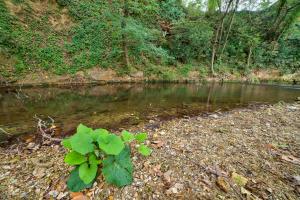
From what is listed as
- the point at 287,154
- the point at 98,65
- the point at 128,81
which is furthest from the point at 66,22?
the point at 287,154

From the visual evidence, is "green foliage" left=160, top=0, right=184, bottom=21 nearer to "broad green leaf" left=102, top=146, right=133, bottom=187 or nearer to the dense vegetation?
the dense vegetation

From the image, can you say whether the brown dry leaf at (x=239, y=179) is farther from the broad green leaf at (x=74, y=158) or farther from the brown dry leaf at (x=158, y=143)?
the broad green leaf at (x=74, y=158)

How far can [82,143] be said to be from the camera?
1726 mm

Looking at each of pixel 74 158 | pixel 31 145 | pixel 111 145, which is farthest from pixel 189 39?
pixel 74 158

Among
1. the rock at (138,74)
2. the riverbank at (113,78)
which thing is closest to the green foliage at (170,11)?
the riverbank at (113,78)

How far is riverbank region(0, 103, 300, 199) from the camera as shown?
1894 millimetres

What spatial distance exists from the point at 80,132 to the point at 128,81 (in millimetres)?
8684

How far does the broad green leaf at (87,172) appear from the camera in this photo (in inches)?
66.8

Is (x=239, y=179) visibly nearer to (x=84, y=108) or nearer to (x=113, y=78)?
(x=84, y=108)

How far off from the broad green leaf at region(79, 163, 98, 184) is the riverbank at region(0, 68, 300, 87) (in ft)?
25.0

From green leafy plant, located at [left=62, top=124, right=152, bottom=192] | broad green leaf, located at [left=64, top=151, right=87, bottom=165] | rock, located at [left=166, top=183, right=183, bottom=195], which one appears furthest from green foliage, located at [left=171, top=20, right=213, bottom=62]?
broad green leaf, located at [left=64, top=151, right=87, bottom=165]

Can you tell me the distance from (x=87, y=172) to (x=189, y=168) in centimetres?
128

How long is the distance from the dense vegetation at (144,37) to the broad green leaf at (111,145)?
8084 mm

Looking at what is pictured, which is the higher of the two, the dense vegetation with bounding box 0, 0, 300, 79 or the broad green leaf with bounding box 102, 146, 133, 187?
the dense vegetation with bounding box 0, 0, 300, 79
